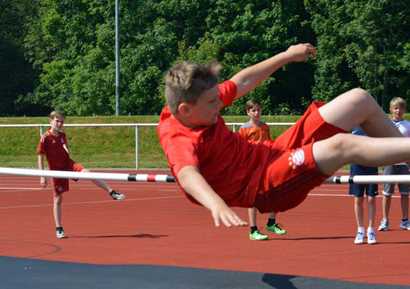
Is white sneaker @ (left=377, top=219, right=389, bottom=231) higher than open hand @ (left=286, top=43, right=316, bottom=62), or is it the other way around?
open hand @ (left=286, top=43, right=316, bottom=62)

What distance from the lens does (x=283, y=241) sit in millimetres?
11422

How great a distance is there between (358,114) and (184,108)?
917 millimetres

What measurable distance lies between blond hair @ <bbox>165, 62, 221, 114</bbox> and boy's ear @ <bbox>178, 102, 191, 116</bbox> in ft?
0.07

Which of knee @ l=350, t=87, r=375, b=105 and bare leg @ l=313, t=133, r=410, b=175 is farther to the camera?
knee @ l=350, t=87, r=375, b=105

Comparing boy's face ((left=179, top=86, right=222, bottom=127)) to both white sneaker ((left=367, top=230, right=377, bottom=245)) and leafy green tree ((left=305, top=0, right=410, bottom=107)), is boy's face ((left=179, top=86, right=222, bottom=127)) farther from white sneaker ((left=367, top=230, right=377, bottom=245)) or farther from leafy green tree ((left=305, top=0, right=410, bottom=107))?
leafy green tree ((left=305, top=0, right=410, bottom=107))

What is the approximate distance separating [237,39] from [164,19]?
11.9 feet

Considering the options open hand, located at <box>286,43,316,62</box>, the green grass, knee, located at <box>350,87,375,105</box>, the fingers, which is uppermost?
open hand, located at <box>286,43,316,62</box>

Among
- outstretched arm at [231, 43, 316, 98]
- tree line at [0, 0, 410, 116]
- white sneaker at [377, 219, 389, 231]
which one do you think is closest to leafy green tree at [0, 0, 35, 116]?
tree line at [0, 0, 410, 116]

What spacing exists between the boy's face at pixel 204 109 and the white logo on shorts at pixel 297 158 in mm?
483

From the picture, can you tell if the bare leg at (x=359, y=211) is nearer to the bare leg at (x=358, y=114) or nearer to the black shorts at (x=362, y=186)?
the black shorts at (x=362, y=186)

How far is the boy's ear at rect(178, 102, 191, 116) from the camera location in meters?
5.31

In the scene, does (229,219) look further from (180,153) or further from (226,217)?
(180,153)

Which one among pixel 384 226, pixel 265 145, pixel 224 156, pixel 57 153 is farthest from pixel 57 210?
pixel 224 156

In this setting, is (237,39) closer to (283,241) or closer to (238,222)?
(283,241)
